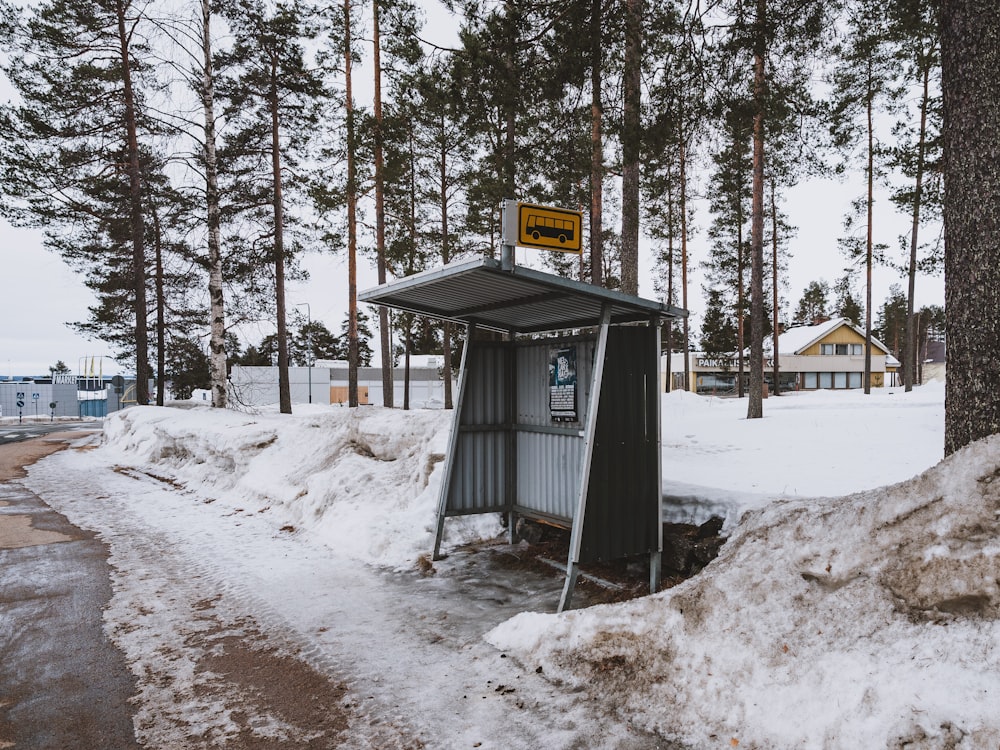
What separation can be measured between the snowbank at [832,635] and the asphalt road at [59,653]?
244 centimetres

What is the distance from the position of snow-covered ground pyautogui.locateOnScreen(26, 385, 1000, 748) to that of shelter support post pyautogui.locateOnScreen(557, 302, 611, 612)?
1.24 feet

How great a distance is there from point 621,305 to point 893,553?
266 centimetres

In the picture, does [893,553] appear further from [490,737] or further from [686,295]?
[686,295]

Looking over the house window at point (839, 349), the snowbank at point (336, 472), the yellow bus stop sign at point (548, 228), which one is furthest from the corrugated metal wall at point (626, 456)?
the house window at point (839, 349)

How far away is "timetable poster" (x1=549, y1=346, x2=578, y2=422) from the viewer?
607 centimetres

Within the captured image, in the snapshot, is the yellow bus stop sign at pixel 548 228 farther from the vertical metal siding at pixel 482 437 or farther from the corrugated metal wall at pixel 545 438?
the vertical metal siding at pixel 482 437

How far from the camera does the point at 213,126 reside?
57.8 ft

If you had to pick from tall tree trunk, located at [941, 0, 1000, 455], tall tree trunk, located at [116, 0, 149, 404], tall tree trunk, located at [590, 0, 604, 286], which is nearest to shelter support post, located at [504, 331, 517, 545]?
tall tree trunk, located at [590, 0, 604, 286]

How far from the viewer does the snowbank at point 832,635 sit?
2723mm

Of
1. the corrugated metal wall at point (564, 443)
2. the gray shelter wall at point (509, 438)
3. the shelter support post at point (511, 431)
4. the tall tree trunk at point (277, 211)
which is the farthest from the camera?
the tall tree trunk at point (277, 211)

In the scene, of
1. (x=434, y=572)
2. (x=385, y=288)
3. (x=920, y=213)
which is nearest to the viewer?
(x=385, y=288)

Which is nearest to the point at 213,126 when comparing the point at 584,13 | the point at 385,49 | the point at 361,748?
the point at 385,49

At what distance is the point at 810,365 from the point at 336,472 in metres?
51.8

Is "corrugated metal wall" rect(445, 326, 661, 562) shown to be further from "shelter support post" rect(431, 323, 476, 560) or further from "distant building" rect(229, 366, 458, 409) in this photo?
"distant building" rect(229, 366, 458, 409)
